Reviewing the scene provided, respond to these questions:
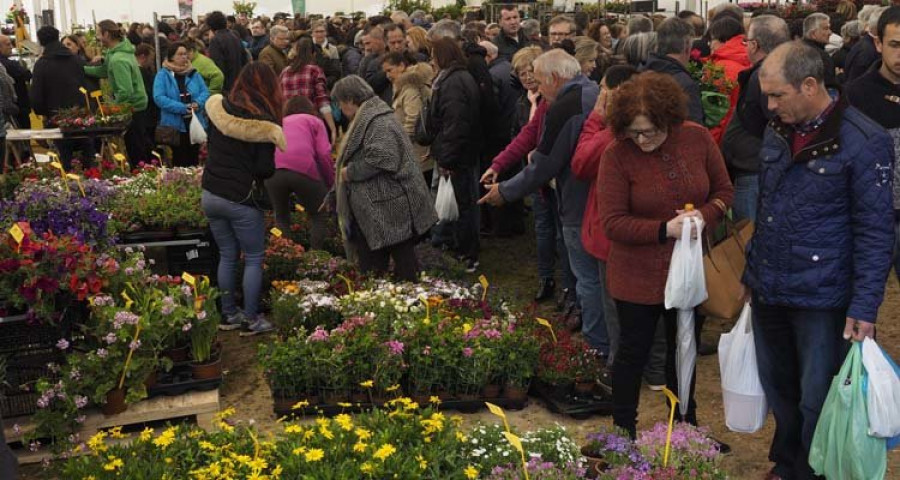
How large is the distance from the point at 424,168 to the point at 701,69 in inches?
104

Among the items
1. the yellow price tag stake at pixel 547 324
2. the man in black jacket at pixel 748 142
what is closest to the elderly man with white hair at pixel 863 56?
the man in black jacket at pixel 748 142

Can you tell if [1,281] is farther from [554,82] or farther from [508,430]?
[554,82]

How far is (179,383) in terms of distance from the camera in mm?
4934

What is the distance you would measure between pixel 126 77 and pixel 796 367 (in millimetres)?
7892

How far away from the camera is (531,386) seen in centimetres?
508

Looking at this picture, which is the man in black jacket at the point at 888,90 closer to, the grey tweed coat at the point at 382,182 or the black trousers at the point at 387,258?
the grey tweed coat at the point at 382,182

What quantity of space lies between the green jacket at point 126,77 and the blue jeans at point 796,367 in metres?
7.72

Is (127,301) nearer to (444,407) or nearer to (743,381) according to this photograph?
(444,407)

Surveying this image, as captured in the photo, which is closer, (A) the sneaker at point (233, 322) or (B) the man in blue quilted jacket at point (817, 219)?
(B) the man in blue quilted jacket at point (817, 219)

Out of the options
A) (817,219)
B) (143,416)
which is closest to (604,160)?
(817,219)

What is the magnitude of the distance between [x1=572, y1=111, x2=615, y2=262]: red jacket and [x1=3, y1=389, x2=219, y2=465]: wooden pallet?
1977 millimetres

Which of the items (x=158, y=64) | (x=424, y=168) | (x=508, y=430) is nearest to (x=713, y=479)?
(x=508, y=430)

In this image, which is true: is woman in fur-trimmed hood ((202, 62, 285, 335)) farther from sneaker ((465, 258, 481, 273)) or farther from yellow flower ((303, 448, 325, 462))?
yellow flower ((303, 448, 325, 462))

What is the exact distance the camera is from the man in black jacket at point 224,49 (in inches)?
448
